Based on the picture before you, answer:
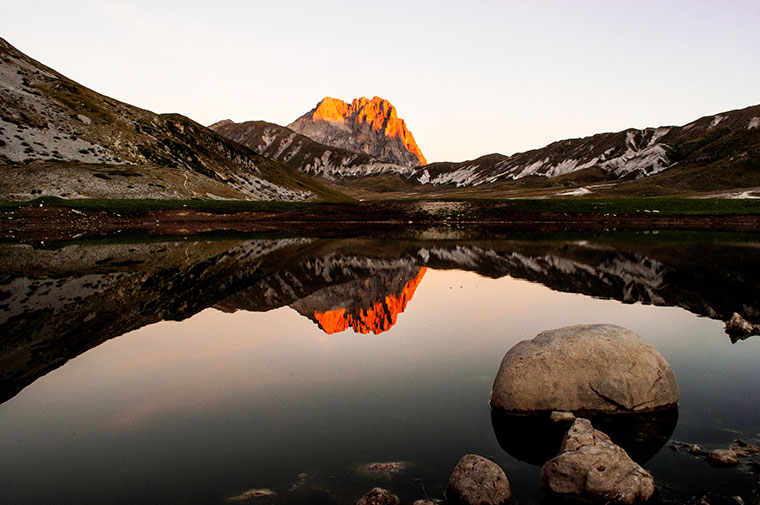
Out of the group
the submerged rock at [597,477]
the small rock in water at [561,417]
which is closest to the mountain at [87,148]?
the small rock in water at [561,417]

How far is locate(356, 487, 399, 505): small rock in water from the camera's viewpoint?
10.0 m

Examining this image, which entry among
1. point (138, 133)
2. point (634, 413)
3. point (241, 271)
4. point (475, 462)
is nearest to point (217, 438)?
point (475, 462)

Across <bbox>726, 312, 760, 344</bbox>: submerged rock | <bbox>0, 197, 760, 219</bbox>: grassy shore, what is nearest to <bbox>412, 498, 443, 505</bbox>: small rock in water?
<bbox>726, 312, 760, 344</bbox>: submerged rock

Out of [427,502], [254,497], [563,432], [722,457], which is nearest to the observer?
[427,502]

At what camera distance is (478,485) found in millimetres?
10359

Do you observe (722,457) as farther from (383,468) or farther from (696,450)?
(383,468)

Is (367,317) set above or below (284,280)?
below

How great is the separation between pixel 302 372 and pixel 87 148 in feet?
418

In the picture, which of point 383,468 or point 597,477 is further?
point 383,468

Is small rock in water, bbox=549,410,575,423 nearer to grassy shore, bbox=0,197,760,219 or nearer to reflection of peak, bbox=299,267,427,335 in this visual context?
reflection of peak, bbox=299,267,427,335

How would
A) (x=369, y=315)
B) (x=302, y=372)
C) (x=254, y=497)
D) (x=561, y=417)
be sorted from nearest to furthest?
(x=254, y=497) → (x=561, y=417) → (x=302, y=372) → (x=369, y=315)

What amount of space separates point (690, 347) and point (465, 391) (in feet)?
39.7

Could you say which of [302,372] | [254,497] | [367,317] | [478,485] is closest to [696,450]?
[478,485]

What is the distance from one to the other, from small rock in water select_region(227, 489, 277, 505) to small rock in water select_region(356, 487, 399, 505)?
196 cm
